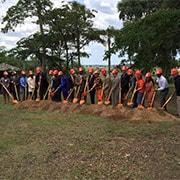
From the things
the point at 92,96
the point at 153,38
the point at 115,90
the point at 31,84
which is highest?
the point at 153,38

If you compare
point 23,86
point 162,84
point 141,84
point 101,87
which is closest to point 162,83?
point 162,84

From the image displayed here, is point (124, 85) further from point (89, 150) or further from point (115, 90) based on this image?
point (89, 150)

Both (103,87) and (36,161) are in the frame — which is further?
(103,87)

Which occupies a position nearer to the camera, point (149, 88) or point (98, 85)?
point (149, 88)

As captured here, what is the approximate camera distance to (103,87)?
22.2m

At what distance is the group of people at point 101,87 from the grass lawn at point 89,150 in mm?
2589

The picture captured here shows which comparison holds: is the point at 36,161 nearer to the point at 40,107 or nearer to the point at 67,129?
the point at 67,129

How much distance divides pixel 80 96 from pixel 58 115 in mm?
3072

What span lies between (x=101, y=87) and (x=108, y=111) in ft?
9.07

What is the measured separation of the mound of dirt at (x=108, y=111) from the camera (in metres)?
17.9

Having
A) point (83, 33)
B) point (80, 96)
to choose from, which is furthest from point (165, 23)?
point (83, 33)

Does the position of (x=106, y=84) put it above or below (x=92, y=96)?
above

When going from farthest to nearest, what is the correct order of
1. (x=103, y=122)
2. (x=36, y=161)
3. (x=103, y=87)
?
(x=103, y=87) < (x=103, y=122) < (x=36, y=161)

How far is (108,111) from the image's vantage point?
19.9 metres
